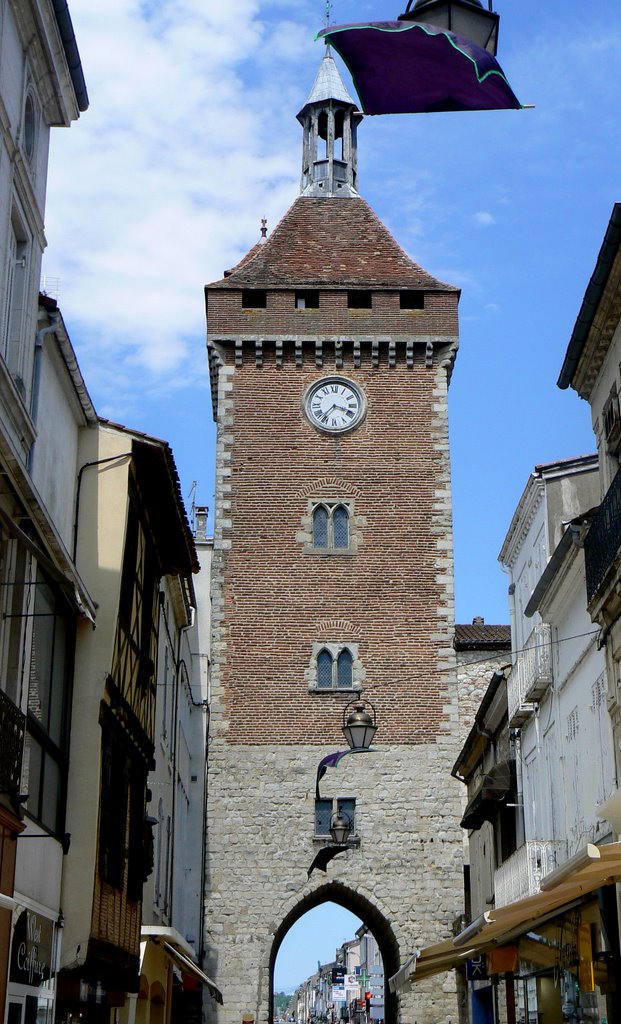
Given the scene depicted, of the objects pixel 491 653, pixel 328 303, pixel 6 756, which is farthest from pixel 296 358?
pixel 6 756

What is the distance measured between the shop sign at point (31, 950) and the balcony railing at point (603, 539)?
623 cm

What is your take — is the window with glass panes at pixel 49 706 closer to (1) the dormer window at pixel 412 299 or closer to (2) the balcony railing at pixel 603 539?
(2) the balcony railing at pixel 603 539

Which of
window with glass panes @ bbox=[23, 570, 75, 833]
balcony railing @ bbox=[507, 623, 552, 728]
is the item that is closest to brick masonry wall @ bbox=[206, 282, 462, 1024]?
balcony railing @ bbox=[507, 623, 552, 728]

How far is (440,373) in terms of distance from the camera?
1300 inches

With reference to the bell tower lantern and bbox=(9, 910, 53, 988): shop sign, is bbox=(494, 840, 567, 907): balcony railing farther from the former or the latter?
the bell tower lantern

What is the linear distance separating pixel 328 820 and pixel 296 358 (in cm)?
1076

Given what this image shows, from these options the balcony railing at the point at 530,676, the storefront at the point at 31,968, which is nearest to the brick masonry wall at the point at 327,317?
the balcony railing at the point at 530,676

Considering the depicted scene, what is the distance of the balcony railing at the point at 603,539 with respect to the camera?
13250mm

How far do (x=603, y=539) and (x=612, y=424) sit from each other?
132 cm

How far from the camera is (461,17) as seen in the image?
27.7 feet

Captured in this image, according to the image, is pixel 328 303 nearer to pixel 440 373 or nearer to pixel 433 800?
pixel 440 373

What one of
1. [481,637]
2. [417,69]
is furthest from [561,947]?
[481,637]

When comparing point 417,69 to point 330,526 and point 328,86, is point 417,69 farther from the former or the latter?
point 328,86

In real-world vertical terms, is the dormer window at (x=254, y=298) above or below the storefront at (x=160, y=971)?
above
